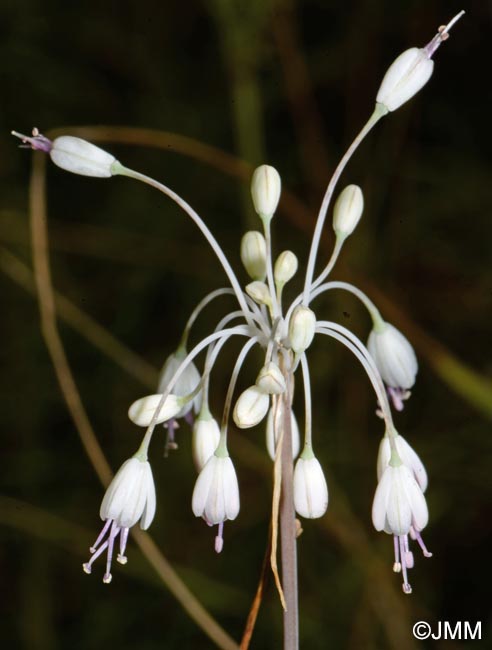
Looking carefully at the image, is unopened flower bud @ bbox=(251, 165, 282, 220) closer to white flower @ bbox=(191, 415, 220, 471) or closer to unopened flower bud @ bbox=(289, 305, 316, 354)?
unopened flower bud @ bbox=(289, 305, 316, 354)

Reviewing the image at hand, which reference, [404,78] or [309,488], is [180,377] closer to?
[309,488]

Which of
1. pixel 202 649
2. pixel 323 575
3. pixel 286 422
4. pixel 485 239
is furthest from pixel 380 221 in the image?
pixel 286 422

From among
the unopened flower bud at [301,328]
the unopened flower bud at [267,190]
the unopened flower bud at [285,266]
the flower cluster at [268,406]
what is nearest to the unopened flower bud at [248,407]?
the flower cluster at [268,406]

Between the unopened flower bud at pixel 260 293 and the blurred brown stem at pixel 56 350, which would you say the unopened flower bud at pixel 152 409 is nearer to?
the unopened flower bud at pixel 260 293

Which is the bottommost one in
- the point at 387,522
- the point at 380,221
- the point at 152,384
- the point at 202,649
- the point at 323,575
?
the point at 387,522

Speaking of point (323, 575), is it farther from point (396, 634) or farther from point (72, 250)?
point (72, 250)

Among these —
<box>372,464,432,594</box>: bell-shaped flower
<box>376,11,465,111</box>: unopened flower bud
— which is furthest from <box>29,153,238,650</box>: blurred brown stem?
<box>376,11,465,111</box>: unopened flower bud
